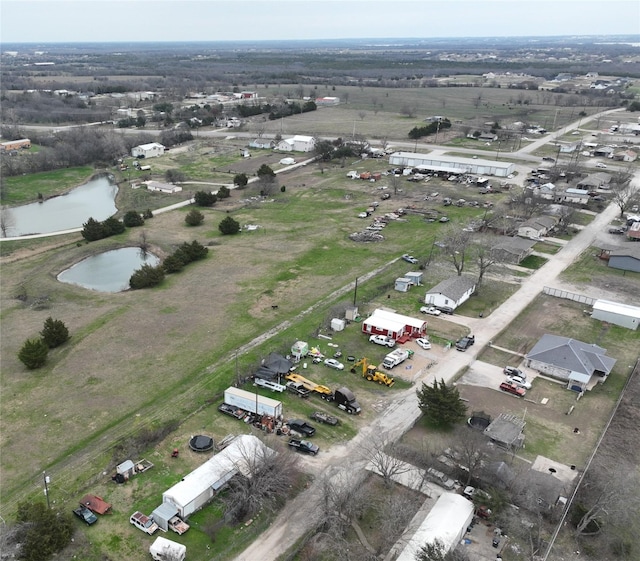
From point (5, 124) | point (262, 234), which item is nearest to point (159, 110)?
point (5, 124)

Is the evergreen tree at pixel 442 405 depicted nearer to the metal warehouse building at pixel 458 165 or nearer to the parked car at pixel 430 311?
the parked car at pixel 430 311

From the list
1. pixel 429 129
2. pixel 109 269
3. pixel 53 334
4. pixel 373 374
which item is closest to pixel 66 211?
pixel 109 269

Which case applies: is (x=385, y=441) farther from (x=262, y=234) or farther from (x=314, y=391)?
(x=262, y=234)

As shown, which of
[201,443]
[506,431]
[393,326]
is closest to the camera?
[201,443]

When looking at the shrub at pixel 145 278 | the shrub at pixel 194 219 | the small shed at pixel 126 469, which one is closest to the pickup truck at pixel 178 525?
the small shed at pixel 126 469

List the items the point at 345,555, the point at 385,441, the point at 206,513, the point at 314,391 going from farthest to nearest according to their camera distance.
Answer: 1. the point at 314,391
2. the point at 385,441
3. the point at 206,513
4. the point at 345,555

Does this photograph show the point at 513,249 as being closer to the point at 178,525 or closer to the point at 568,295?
the point at 568,295

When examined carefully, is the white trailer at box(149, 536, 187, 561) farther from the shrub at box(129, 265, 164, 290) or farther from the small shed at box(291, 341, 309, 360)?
the shrub at box(129, 265, 164, 290)
